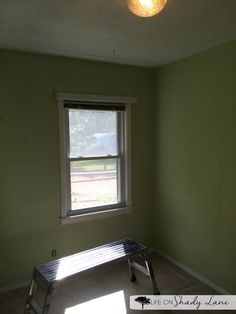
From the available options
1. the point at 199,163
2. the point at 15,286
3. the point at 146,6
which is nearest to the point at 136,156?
the point at 199,163

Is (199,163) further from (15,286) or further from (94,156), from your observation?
(15,286)

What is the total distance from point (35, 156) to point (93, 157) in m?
0.67

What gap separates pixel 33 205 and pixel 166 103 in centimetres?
196

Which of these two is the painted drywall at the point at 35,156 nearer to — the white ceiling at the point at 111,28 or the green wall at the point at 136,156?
the green wall at the point at 136,156

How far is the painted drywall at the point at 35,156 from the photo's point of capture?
2723 millimetres

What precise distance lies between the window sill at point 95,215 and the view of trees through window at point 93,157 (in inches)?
4.5

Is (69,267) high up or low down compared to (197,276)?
up

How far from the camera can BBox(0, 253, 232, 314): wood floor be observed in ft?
8.21

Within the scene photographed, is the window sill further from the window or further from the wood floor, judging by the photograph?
the wood floor

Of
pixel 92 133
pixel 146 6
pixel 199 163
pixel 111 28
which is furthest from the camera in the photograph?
pixel 92 133

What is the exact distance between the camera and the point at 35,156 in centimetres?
286

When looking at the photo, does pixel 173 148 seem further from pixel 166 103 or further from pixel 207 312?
pixel 207 312

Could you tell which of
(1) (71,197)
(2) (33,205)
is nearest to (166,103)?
(1) (71,197)

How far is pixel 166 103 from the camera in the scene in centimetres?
334
